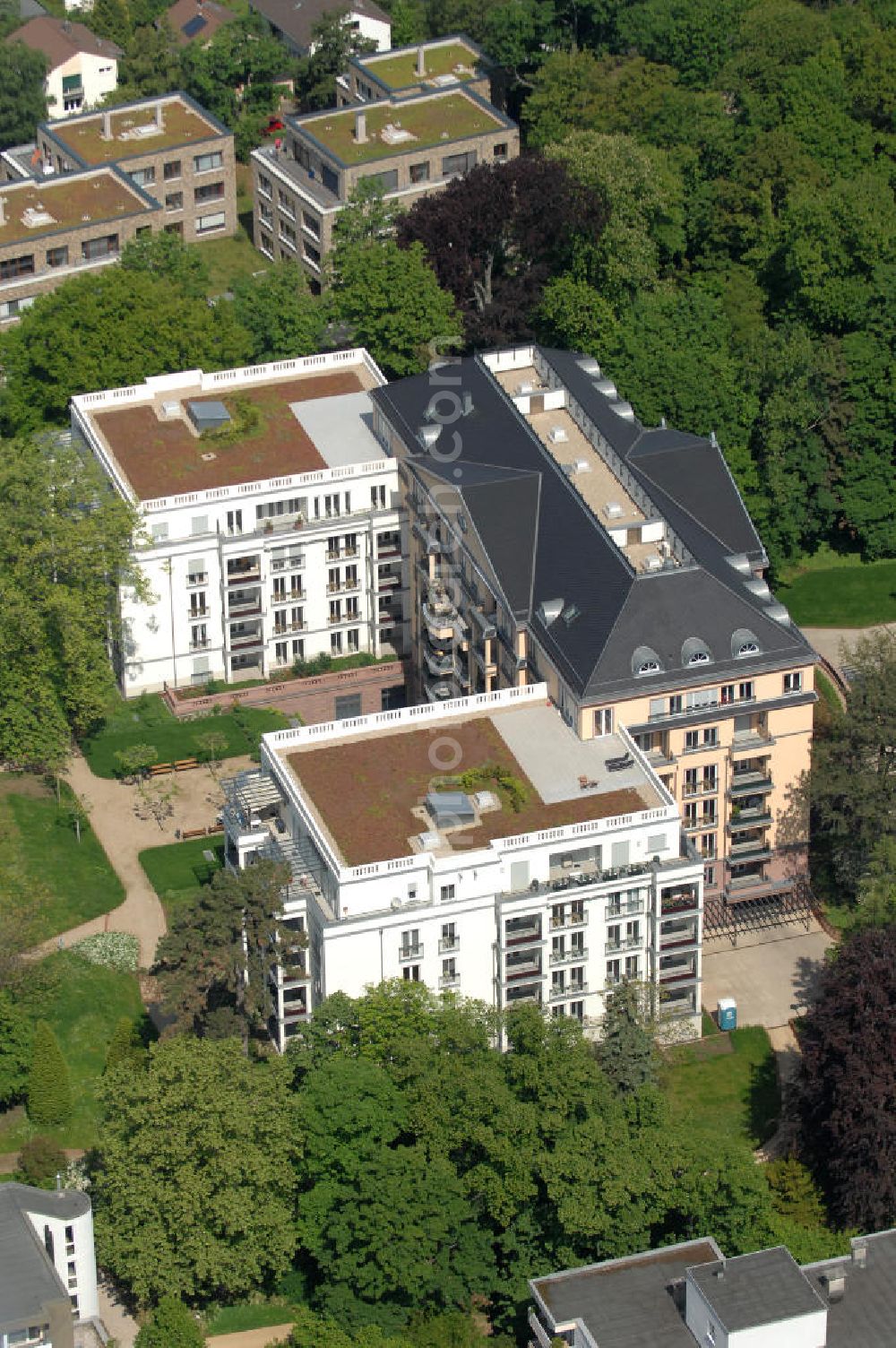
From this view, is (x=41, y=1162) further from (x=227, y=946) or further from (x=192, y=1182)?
(x=227, y=946)

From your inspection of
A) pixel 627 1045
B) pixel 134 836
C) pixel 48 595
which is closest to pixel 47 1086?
pixel 134 836

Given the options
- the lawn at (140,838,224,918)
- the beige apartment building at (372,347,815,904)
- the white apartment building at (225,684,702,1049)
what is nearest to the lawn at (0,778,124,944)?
the lawn at (140,838,224,918)

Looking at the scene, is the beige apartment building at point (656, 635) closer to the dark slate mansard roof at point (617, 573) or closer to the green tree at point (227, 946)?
the dark slate mansard roof at point (617, 573)

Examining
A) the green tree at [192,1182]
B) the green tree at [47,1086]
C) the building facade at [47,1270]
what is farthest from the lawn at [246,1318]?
the green tree at [47,1086]

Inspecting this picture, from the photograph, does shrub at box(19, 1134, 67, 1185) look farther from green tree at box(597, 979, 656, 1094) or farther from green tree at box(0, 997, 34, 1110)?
green tree at box(597, 979, 656, 1094)

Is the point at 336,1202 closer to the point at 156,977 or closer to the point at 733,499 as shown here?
the point at 156,977

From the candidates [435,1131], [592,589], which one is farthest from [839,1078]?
[592,589]
